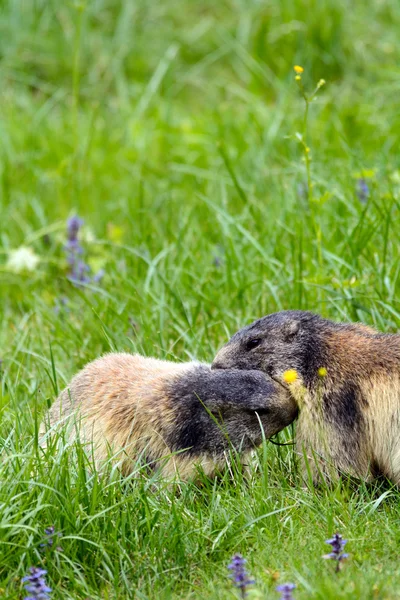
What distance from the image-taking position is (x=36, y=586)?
3439mm

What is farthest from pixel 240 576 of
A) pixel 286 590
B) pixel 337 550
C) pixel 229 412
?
pixel 229 412

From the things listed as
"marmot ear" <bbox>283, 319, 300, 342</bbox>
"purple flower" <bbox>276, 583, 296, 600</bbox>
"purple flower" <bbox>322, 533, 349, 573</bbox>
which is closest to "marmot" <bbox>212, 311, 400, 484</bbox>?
"marmot ear" <bbox>283, 319, 300, 342</bbox>

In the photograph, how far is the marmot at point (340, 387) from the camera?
14.1ft

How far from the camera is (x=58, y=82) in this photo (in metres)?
9.73

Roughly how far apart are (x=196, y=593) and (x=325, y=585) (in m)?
0.58

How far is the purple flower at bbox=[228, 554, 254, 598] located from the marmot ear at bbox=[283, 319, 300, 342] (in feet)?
4.77

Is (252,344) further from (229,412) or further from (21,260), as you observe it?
(21,260)

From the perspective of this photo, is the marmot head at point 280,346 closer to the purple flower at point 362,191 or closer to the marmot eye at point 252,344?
the marmot eye at point 252,344

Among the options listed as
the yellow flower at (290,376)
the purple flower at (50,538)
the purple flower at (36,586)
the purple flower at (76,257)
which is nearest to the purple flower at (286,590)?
the purple flower at (36,586)

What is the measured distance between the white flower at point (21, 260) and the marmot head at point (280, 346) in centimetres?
272

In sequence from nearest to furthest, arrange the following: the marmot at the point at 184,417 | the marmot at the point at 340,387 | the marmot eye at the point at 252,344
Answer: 1. the marmot at the point at 340,387
2. the marmot at the point at 184,417
3. the marmot eye at the point at 252,344

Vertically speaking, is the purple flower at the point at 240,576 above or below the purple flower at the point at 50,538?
above

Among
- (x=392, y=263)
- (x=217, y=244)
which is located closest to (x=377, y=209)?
(x=392, y=263)

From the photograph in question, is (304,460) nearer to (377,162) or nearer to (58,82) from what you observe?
(377,162)
